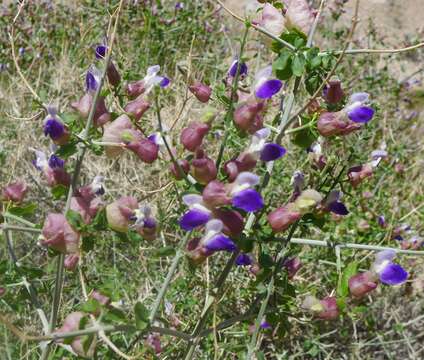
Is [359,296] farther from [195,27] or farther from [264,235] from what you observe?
[195,27]

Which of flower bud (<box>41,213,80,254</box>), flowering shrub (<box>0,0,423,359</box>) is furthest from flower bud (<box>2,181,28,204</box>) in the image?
flower bud (<box>41,213,80,254</box>)

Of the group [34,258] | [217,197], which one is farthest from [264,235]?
[34,258]

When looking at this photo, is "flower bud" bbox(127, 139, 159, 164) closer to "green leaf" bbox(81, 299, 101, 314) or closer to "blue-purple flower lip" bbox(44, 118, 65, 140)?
"blue-purple flower lip" bbox(44, 118, 65, 140)

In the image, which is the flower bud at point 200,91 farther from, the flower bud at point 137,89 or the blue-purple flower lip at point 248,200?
the blue-purple flower lip at point 248,200

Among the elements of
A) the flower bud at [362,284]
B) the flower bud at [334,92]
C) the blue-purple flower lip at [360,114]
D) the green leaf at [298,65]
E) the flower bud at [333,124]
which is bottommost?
the flower bud at [362,284]

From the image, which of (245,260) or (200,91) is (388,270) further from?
(200,91)

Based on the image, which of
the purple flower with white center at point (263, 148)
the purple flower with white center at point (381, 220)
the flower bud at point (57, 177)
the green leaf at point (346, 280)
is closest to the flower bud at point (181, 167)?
the purple flower with white center at point (263, 148)
